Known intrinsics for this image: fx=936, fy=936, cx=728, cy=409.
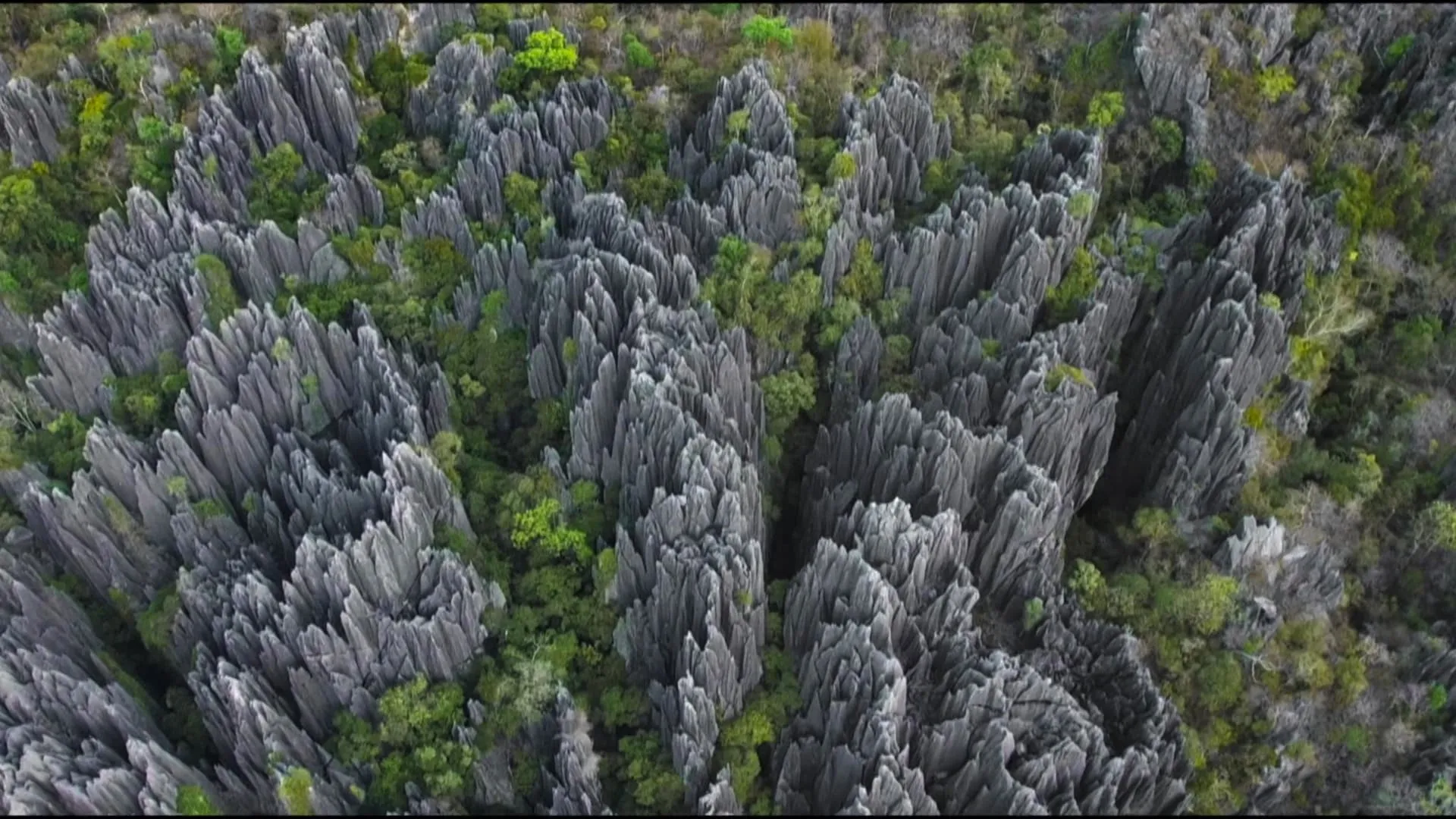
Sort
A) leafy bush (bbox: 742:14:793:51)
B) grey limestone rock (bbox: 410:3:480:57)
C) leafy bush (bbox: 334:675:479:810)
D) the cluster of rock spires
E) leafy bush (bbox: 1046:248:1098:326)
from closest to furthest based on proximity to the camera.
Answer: leafy bush (bbox: 334:675:479:810) < the cluster of rock spires < leafy bush (bbox: 1046:248:1098:326) < leafy bush (bbox: 742:14:793:51) < grey limestone rock (bbox: 410:3:480:57)

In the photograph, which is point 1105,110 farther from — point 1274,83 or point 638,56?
point 638,56

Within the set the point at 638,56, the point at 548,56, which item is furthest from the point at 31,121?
the point at 638,56

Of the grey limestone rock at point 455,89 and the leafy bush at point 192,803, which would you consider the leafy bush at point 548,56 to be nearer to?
the grey limestone rock at point 455,89

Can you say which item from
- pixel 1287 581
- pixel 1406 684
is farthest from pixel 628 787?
pixel 1406 684

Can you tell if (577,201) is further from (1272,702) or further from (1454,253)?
(1454,253)

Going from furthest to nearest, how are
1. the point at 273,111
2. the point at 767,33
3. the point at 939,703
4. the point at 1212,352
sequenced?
the point at 767,33 < the point at 273,111 < the point at 1212,352 < the point at 939,703

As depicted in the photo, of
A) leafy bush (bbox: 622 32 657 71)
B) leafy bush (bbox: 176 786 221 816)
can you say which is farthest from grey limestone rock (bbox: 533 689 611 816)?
leafy bush (bbox: 622 32 657 71)

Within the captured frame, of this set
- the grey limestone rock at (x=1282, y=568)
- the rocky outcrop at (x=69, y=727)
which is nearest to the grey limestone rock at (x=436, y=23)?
the rocky outcrop at (x=69, y=727)

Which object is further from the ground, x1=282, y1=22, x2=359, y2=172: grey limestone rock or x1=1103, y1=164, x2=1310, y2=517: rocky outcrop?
x1=282, y1=22, x2=359, y2=172: grey limestone rock

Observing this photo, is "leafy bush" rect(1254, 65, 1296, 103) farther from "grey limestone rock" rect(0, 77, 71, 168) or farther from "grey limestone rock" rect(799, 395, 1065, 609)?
"grey limestone rock" rect(0, 77, 71, 168)
